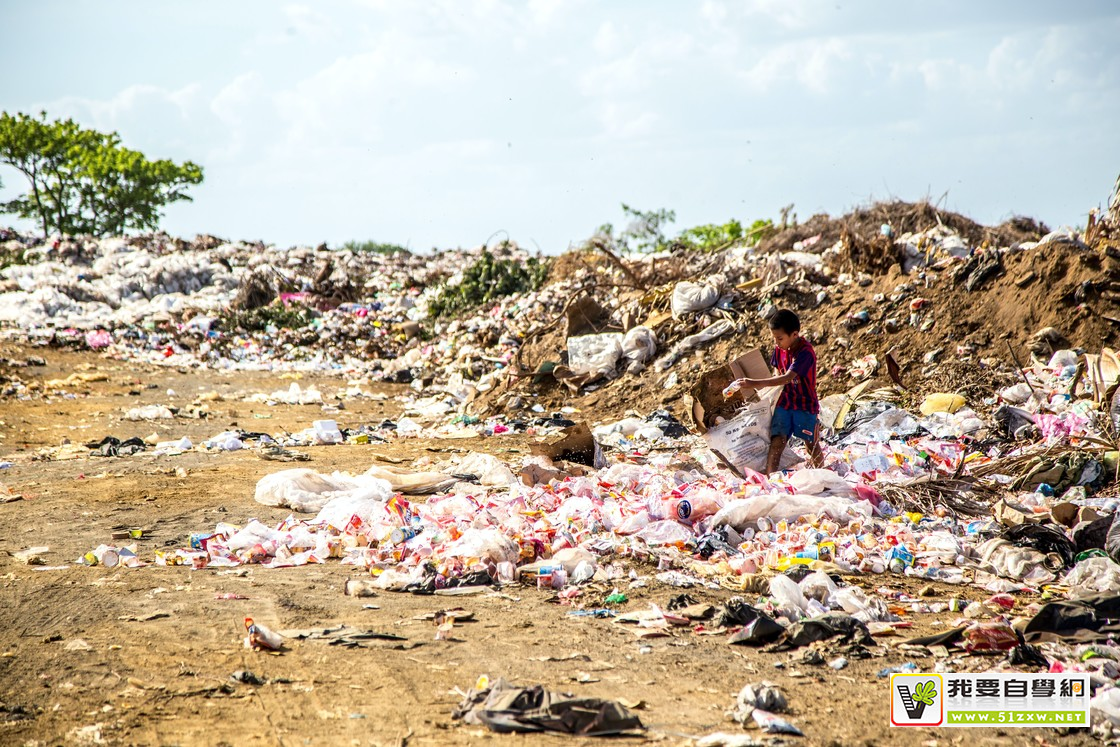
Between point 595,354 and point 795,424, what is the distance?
15.6 feet

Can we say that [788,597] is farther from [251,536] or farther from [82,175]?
[82,175]

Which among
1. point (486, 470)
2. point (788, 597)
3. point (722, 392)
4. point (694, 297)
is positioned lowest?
point (788, 597)

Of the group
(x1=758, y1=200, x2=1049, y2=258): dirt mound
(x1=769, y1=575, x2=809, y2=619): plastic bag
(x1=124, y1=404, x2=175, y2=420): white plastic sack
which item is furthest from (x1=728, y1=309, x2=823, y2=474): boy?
(x1=758, y1=200, x2=1049, y2=258): dirt mound

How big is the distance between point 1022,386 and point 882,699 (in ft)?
16.9

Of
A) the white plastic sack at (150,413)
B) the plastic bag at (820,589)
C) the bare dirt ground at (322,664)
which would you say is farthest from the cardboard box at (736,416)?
the white plastic sack at (150,413)

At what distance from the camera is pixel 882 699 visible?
2904 mm

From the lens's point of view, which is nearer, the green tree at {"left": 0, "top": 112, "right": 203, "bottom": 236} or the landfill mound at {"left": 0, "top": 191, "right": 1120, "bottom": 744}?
the landfill mound at {"left": 0, "top": 191, "right": 1120, "bottom": 744}

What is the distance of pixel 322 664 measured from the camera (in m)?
3.12

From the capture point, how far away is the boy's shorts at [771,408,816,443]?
539 cm

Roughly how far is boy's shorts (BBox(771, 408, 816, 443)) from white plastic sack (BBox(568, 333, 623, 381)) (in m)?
4.46

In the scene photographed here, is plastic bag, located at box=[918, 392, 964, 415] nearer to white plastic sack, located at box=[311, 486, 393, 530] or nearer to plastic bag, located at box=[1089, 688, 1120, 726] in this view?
white plastic sack, located at box=[311, 486, 393, 530]

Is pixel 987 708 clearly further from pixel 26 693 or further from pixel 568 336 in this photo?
pixel 568 336

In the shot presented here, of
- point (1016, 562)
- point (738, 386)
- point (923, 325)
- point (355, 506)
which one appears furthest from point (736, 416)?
point (923, 325)

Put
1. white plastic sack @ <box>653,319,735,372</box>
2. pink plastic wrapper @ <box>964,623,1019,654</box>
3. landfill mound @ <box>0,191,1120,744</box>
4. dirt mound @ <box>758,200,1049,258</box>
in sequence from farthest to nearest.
Answer: dirt mound @ <box>758,200,1049,258</box> < white plastic sack @ <box>653,319,735,372</box> < pink plastic wrapper @ <box>964,623,1019,654</box> < landfill mound @ <box>0,191,1120,744</box>
